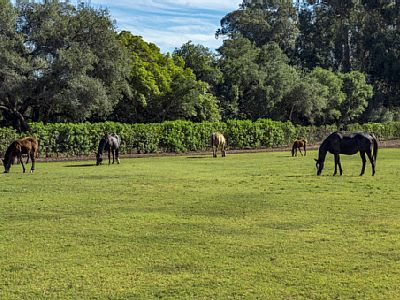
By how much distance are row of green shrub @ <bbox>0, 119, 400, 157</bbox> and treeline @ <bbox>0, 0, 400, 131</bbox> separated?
147 inches

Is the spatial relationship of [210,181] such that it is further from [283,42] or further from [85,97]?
[283,42]

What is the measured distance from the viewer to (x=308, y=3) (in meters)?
82.9

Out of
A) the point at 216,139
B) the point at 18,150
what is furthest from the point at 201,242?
the point at 216,139

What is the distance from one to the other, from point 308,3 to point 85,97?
177 ft

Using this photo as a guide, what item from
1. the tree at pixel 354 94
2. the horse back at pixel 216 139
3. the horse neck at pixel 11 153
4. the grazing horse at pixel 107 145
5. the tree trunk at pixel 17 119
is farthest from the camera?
the tree at pixel 354 94

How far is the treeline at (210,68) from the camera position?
128 ft

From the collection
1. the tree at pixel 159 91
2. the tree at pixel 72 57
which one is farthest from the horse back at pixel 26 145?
the tree at pixel 159 91

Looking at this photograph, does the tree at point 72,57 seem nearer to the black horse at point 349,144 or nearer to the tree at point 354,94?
the black horse at point 349,144

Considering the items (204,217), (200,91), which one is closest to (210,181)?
(204,217)

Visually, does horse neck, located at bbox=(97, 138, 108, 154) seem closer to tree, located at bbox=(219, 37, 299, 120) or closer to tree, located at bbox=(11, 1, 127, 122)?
tree, located at bbox=(11, 1, 127, 122)

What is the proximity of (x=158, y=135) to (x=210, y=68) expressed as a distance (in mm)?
16671

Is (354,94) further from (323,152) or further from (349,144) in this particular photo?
(323,152)

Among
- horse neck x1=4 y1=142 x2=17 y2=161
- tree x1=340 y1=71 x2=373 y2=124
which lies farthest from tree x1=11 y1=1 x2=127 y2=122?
tree x1=340 y1=71 x2=373 y2=124

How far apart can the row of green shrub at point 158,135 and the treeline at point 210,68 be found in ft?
12.2
